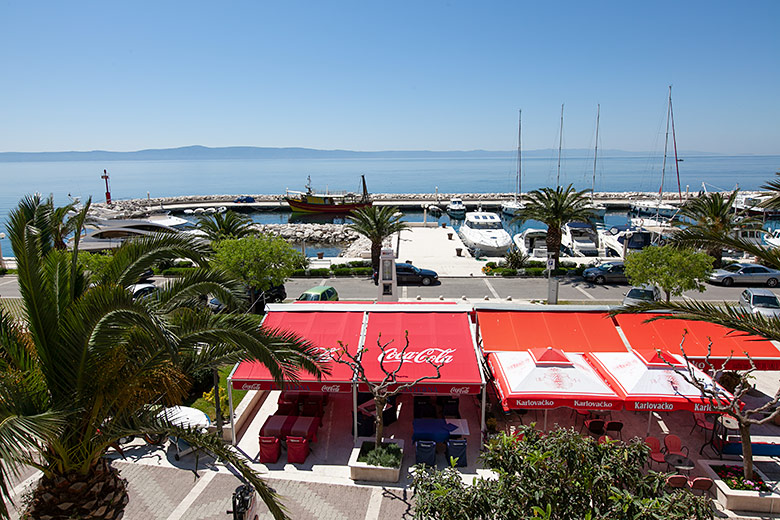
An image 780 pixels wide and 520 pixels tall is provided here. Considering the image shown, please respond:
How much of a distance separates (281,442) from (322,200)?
60.6 meters

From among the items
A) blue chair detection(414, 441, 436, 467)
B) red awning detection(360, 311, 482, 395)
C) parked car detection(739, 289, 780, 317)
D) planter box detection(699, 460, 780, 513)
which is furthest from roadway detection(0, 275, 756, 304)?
planter box detection(699, 460, 780, 513)

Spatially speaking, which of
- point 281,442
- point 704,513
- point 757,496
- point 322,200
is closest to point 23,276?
point 281,442

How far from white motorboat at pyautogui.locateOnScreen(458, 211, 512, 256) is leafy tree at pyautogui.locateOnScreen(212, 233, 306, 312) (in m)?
19.0

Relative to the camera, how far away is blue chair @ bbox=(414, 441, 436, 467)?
1127 centimetres

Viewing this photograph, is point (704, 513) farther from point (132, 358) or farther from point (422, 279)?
point (422, 279)

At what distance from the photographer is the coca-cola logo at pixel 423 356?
1279 centimetres

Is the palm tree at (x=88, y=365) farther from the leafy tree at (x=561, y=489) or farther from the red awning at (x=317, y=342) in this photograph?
the red awning at (x=317, y=342)

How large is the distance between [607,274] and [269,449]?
23.6 metres

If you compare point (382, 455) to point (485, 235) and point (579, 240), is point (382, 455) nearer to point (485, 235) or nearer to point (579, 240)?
point (485, 235)

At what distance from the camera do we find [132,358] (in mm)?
7410

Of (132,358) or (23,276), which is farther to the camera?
(132,358)

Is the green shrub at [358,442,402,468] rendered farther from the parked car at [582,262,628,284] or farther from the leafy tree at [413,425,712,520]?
the parked car at [582,262,628,284]

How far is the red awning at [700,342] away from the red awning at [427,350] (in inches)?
184

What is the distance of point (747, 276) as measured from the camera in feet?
93.6
